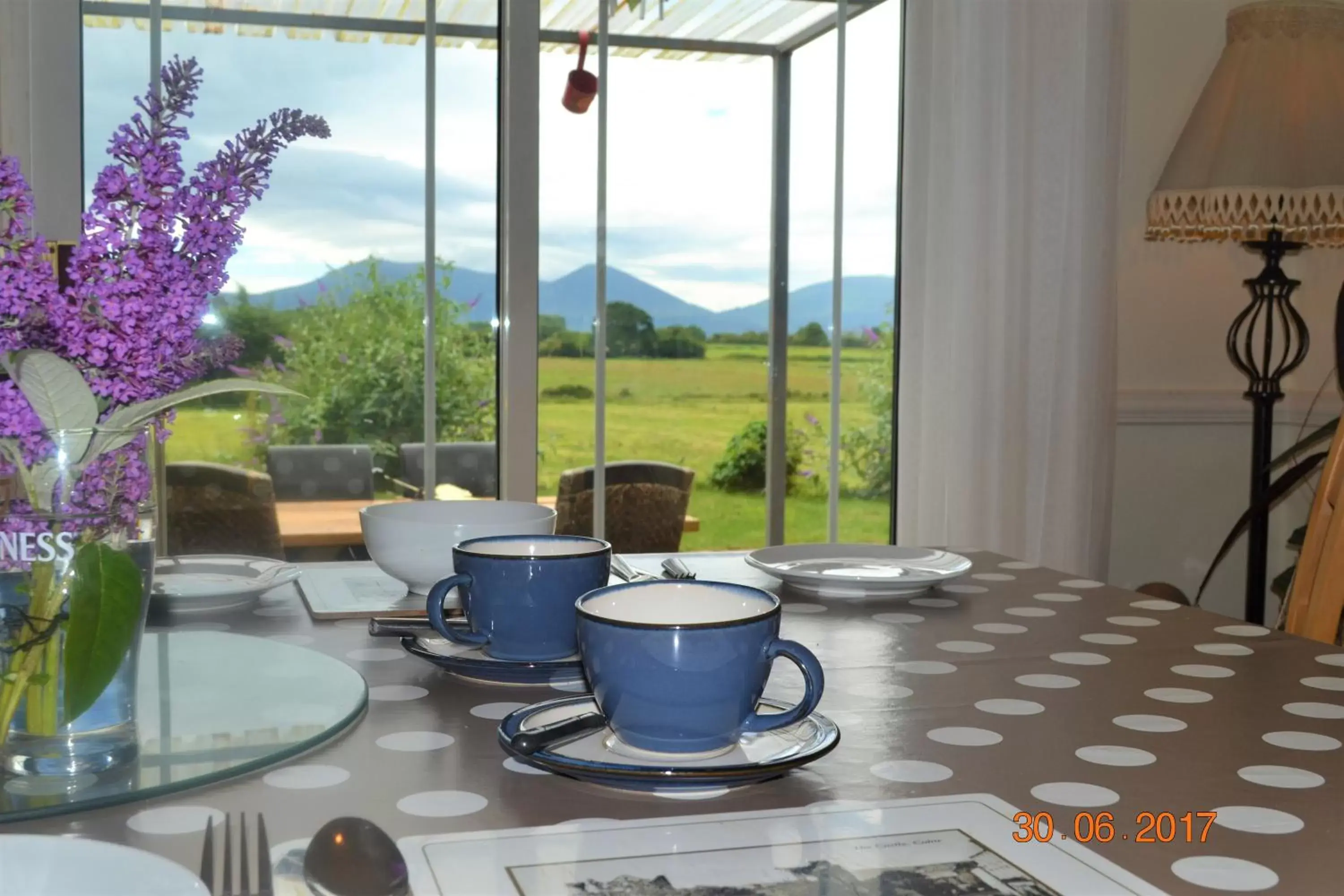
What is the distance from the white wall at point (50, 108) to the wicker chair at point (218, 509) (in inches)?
23.0

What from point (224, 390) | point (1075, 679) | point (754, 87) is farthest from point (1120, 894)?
point (754, 87)

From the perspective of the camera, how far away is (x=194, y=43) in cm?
269

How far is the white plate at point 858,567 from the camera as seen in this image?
1.17 meters

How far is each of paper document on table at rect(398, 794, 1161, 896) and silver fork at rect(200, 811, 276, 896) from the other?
6 centimetres

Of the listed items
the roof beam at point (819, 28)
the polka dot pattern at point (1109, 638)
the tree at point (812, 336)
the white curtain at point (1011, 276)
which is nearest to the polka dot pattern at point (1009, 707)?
the polka dot pattern at point (1109, 638)

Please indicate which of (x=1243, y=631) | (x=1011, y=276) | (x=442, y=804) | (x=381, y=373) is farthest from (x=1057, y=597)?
(x=381, y=373)

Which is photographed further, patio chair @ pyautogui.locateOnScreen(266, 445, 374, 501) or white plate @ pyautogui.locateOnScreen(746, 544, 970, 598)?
patio chair @ pyautogui.locateOnScreen(266, 445, 374, 501)

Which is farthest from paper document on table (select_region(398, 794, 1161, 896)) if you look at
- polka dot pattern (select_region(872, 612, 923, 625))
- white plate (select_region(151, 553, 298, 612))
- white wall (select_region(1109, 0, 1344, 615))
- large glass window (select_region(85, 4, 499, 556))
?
white wall (select_region(1109, 0, 1344, 615))

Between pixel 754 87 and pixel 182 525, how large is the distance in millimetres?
1661

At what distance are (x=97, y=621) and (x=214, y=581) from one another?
1.94 feet

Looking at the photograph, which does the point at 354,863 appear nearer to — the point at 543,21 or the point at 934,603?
the point at 934,603

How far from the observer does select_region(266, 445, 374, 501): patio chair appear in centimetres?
287

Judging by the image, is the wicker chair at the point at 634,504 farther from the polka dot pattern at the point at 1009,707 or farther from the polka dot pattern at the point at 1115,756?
the polka dot pattern at the point at 1115,756

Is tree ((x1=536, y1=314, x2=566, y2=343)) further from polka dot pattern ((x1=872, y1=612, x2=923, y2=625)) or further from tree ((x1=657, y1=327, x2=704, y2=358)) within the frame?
polka dot pattern ((x1=872, y1=612, x2=923, y2=625))
